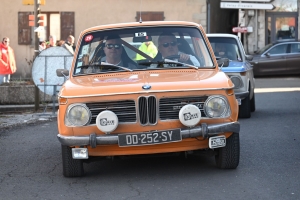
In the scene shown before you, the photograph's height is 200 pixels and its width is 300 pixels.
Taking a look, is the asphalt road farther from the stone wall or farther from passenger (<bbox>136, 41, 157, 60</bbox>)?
the stone wall

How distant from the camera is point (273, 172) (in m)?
8.12

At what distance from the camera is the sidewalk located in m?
14.8

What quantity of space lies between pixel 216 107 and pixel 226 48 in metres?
7.27

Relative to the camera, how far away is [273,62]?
29422 millimetres

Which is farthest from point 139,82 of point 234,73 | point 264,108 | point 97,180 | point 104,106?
point 264,108

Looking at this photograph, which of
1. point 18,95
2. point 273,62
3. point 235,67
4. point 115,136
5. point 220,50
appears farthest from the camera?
point 273,62

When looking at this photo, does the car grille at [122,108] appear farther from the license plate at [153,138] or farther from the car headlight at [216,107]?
the car headlight at [216,107]

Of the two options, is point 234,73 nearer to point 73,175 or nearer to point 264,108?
point 264,108

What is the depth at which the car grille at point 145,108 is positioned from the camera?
7.66 metres

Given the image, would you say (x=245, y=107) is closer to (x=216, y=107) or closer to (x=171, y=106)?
(x=216, y=107)

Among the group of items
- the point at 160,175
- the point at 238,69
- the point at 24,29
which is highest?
the point at 24,29

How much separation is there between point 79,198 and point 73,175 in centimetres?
109

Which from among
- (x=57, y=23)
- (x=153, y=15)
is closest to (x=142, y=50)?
(x=153, y=15)

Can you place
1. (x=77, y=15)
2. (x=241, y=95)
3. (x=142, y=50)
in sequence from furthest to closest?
(x=77, y=15)
(x=241, y=95)
(x=142, y=50)
